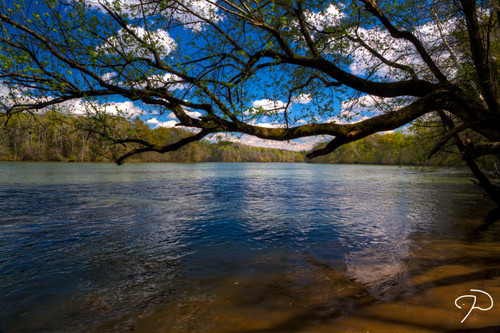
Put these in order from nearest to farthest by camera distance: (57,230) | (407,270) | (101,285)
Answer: (101,285) → (407,270) → (57,230)

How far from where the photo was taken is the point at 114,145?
8.17 metres

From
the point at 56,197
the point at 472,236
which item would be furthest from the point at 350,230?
the point at 56,197

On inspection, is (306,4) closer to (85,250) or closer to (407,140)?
(407,140)

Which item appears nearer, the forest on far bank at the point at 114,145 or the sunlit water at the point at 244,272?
the sunlit water at the point at 244,272

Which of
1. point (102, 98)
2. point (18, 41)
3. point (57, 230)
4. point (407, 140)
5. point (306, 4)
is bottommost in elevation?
point (57, 230)

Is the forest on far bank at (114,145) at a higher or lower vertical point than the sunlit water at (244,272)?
higher

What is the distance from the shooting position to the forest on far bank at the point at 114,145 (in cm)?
813

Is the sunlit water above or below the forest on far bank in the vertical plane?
below

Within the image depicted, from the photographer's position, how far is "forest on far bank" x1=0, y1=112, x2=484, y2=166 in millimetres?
8133

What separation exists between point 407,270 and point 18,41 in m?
12.5

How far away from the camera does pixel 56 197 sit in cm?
2017

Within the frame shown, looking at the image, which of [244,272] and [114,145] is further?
[114,145]

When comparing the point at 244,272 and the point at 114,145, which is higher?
the point at 114,145

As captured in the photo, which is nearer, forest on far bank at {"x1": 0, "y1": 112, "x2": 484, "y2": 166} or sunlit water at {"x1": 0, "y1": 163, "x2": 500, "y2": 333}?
sunlit water at {"x1": 0, "y1": 163, "x2": 500, "y2": 333}
